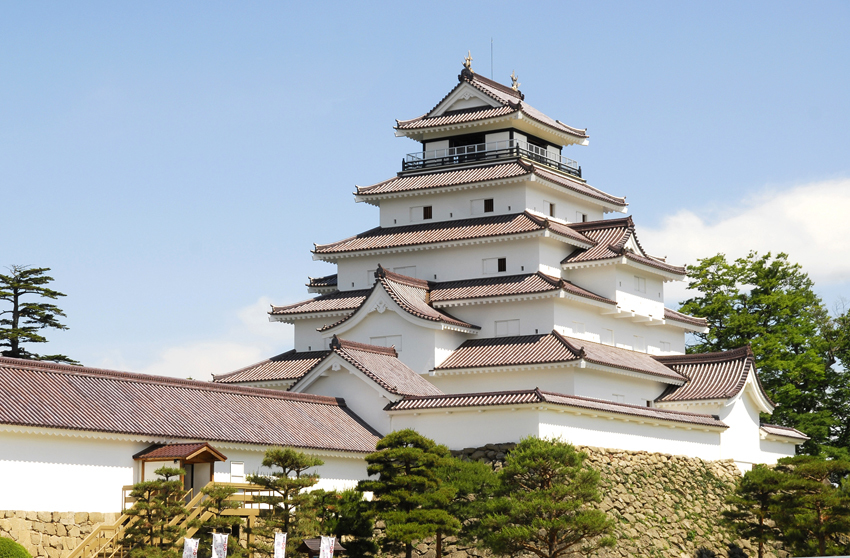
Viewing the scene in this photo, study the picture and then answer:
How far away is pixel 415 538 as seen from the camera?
30875 mm

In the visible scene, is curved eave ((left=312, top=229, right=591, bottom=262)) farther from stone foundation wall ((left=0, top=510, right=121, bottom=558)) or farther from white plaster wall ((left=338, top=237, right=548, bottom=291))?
stone foundation wall ((left=0, top=510, right=121, bottom=558))

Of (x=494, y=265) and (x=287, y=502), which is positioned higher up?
(x=494, y=265)

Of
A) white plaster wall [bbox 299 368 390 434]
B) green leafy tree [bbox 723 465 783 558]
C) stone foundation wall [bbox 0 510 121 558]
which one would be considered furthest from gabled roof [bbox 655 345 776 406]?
stone foundation wall [bbox 0 510 121 558]

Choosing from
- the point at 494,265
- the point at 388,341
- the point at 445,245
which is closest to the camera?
the point at 388,341

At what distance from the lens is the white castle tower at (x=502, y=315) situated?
134 ft

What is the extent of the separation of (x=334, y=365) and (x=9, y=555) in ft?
55.1

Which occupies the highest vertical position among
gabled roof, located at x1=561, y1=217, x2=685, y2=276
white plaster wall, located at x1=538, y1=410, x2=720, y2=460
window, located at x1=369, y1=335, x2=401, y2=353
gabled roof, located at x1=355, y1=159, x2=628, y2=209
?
gabled roof, located at x1=355, y1=159, x2=628, y2=209

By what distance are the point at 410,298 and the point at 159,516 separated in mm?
18723

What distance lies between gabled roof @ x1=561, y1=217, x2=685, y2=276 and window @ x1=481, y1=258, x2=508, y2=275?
2660 millimetres

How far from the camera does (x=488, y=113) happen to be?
50.8m

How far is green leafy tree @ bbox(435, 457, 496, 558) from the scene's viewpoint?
107 feet

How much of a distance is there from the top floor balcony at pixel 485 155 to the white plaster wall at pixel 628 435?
1484 cm

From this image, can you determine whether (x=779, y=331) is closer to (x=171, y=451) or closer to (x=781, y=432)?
(x=781, y=432)

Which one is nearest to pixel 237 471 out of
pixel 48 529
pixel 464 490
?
pixel 48 529
